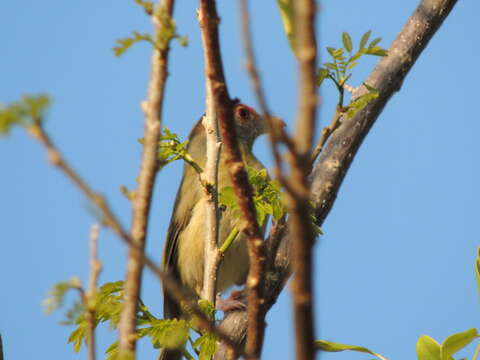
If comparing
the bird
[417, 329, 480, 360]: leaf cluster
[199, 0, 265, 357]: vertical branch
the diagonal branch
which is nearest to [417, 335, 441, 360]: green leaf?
[417, 329, 480, 360]: leaf cluster

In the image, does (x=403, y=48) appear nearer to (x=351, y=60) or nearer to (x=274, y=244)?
(x=351, y=60)

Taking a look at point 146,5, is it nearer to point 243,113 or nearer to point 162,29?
point 162,29

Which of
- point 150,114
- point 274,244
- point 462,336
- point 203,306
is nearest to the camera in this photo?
point 150,114

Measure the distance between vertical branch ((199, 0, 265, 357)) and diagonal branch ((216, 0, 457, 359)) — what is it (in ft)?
8.22

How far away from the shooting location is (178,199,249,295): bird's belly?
5.90m

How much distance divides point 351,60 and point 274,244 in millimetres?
642

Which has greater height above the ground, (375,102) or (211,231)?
(375,102)

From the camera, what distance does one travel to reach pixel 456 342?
2.51 meters

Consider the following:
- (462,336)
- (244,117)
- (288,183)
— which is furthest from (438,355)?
(244,117)

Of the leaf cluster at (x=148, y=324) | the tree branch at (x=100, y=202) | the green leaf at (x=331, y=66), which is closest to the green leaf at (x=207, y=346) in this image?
the leaf cluster at (x=148, y=324)

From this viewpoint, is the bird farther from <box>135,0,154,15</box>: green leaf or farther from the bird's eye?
<box>135,0,154,15</box>: green leaf

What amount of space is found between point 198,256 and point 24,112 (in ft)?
→ 16.0

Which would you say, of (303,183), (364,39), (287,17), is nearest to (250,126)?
(364,39)

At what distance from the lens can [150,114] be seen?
1365 millimetres
